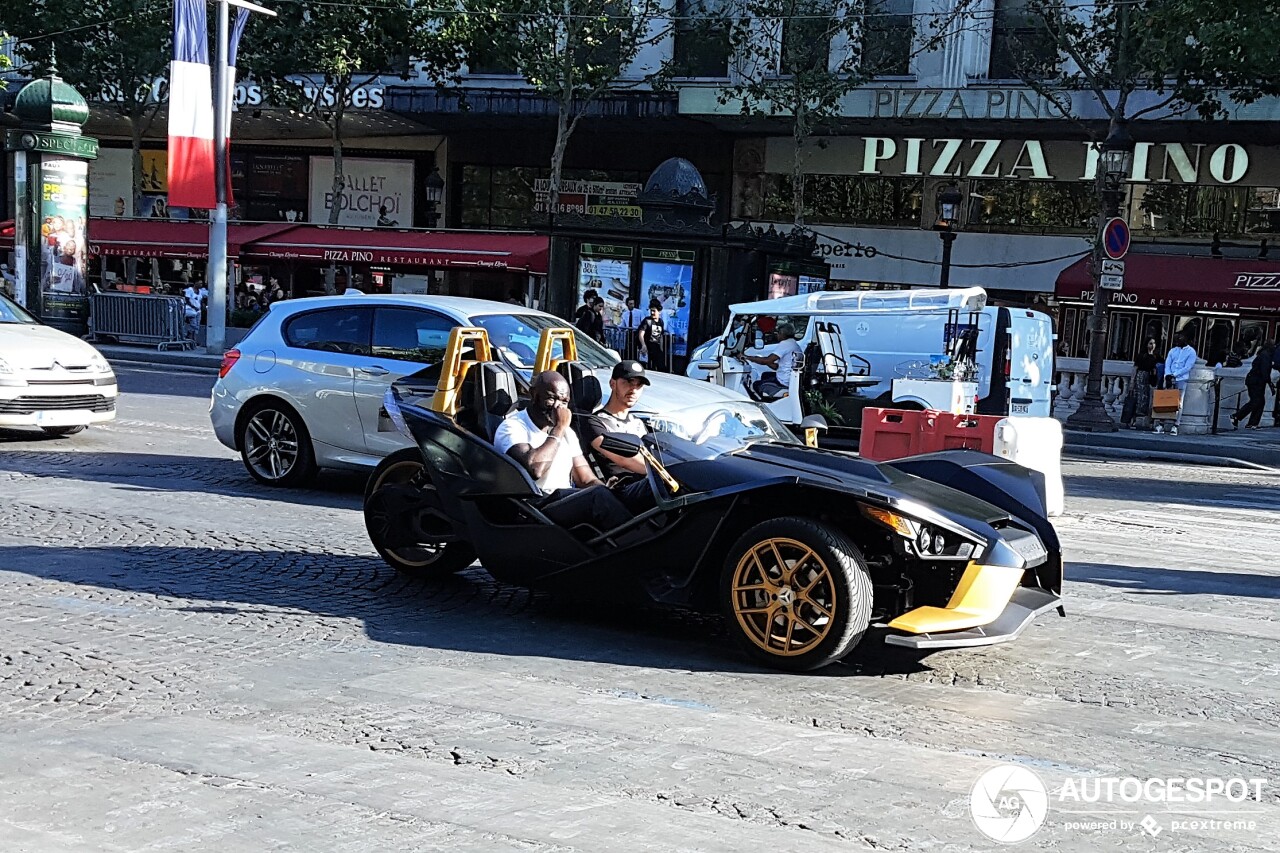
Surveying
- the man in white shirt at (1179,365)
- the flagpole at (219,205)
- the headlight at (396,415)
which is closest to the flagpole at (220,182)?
the flagpole at (219,205)

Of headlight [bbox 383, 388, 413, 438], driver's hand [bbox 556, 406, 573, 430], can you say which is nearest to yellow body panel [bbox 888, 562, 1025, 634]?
driver's hand [bbox 556, 406, 573, 430]

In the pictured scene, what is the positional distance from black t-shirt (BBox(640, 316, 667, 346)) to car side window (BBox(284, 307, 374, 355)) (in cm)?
952

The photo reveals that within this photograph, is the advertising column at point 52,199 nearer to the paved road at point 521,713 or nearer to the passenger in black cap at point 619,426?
the paved road at point 521,713

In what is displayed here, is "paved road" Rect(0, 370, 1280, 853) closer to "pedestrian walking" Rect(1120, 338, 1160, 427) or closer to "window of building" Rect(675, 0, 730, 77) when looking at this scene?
"pedestrian walking" Rect(1120, 338, 1160, 427)

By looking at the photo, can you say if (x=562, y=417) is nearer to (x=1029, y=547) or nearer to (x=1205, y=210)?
(x=1029, y=547)

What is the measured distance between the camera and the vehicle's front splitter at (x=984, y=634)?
570 centimetres

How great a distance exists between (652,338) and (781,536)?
1464cm

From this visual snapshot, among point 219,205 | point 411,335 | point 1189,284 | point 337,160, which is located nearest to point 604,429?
point 411,335

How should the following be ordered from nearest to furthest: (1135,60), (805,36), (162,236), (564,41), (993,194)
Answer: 1. (1135,60)
2. (805,36)
3. (564,41)
4. (993,194)
5. (162,236)

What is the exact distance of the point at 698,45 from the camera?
3619 centimetres

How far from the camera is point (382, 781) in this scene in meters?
4.53

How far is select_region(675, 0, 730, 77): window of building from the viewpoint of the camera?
1391 inches

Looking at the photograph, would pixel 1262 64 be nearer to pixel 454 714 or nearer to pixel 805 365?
pixel 805 365

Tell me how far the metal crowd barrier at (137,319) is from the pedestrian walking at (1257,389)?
2079cm
